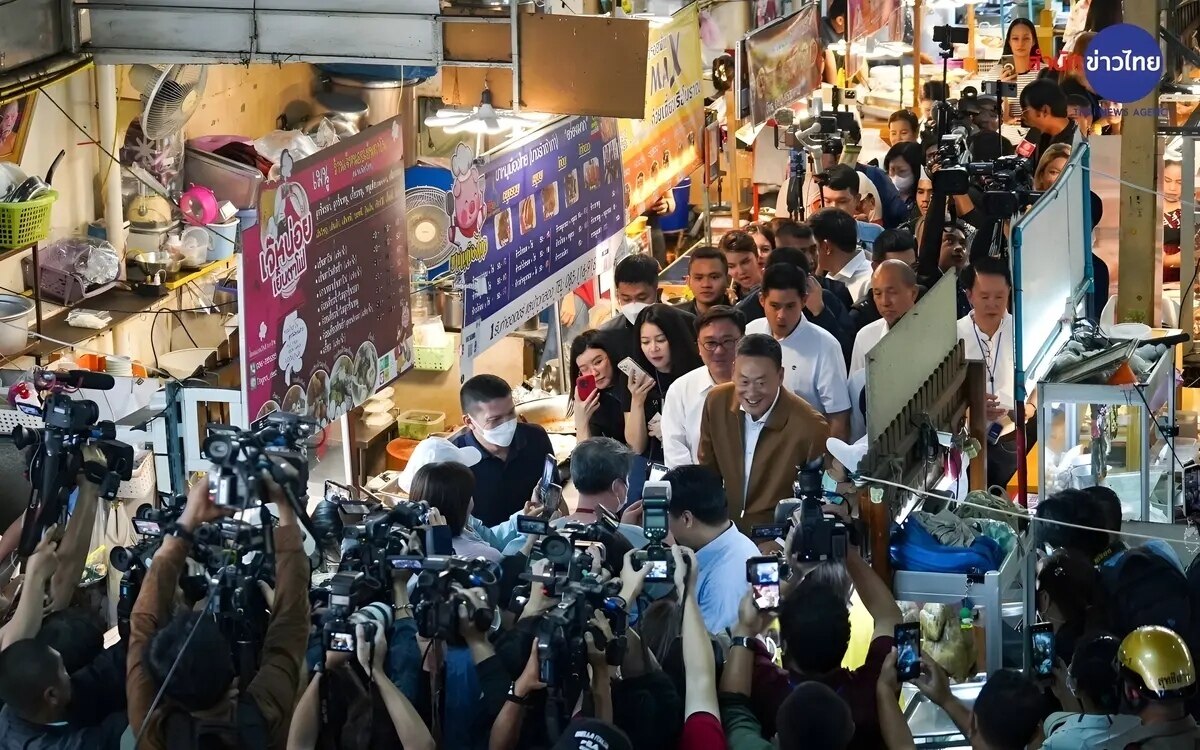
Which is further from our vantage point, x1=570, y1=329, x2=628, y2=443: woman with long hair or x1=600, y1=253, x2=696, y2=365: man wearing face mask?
x1=600, y1=253, x2=696, y2=365: man wearing face mask

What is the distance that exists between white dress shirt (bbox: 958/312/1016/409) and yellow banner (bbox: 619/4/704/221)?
1.99m

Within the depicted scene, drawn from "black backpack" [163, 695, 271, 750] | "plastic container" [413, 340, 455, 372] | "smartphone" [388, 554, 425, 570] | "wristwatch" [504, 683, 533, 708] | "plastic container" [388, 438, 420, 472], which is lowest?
"plastic container" [388, 438, 420, 472]

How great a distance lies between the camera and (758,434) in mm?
5594

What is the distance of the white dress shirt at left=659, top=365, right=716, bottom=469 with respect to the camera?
5.99m

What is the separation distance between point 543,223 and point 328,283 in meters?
1.43

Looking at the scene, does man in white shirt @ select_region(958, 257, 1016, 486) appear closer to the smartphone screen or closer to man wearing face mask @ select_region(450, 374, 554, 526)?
man wearing face mask @ select_region(450, 374, 554, 526)

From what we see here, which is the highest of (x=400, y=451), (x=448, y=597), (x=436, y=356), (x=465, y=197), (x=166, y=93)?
(x=166, y=93)

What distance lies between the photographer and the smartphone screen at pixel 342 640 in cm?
377

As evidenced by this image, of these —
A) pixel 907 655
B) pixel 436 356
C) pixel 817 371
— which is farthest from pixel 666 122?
pixel 907 655

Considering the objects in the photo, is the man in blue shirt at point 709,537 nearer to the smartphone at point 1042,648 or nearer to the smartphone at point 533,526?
the smartphone at point 533,526

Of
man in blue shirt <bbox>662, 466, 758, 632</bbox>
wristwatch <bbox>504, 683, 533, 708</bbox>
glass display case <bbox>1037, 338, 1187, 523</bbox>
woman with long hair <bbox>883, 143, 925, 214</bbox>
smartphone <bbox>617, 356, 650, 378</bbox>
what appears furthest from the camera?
woman with long hair <bbox>883, 143, 925, 214</bbox>

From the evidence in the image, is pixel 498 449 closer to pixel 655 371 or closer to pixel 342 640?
pixel 655 371

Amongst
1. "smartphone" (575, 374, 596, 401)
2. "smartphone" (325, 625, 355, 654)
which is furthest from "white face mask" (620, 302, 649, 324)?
"smartphone" (325, 625, 355, 654)

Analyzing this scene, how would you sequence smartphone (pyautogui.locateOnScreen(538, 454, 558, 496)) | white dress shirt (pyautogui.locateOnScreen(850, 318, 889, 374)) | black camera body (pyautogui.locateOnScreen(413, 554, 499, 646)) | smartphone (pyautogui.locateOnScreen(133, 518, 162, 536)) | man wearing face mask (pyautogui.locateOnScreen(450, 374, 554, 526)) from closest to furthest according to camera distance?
black camera body (pyautogui.locateOnScreen(413, 554, 499, 646)) < smartphone (pyautogui.locateOnScreen(133, 518, 162, 536)) < smartphone (pyautogui.locateOnScreen(538, 454, 558, 496)) < man wearing face mask (pyautogui.locateOnScreen(450, 374, 554, 526)) < white dress shirt (pyautogui.locateOnScreen(850, 318, 889, 374))
